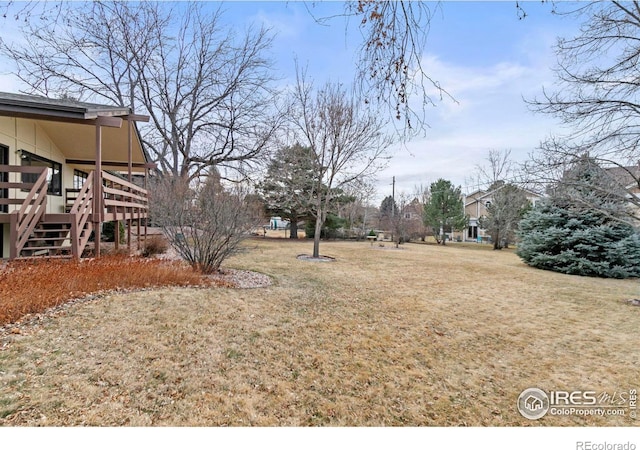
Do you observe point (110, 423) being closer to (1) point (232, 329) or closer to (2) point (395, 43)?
(1) point (232, 329)

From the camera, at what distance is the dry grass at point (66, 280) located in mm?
3936

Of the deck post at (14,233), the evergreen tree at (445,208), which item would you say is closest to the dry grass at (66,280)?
the deck post at (14,233)

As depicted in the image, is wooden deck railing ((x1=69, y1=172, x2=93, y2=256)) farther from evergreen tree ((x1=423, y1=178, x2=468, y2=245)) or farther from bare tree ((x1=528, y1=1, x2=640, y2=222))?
evergreen tree ((x1=423, y1=178, x2=468, y2=245))

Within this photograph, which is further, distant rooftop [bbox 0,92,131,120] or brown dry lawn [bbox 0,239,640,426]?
distant rooftop [bbox 0,92,131,120]

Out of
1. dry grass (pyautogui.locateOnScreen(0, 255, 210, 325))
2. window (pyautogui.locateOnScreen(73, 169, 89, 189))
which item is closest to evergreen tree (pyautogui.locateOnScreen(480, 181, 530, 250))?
dry grass (pyautogui.locateOnScreen(0, 255, 210, 325))

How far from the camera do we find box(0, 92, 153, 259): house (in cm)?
658

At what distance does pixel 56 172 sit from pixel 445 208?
85.9 feet

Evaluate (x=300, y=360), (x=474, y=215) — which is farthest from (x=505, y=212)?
(x=300, y=360)

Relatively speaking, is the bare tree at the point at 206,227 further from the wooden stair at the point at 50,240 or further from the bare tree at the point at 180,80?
the bare tree at the point at 180,80

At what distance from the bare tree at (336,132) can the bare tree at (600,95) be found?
6.61 metres

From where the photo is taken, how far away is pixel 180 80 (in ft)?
57.9

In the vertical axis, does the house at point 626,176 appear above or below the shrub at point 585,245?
above

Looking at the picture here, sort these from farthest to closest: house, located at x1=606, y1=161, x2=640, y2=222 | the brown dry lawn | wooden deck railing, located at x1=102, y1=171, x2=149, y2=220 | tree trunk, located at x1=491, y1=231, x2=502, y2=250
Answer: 1. tree trunk, located at x1=491, y1=231, x2=502, y2=250
2. wooden deck railing, located at x1=102, y1=171, x2=149, y2=220
3. house, located at x1=606, y1=161, x2=640, y2=222
4. the brown dry lawn

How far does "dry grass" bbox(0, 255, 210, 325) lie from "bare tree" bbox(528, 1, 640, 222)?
8839 mm
